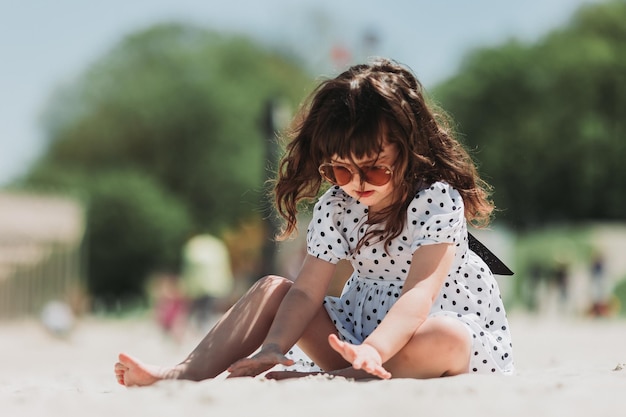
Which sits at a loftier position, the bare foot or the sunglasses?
the sunglasses

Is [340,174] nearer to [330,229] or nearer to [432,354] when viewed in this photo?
[330,229]

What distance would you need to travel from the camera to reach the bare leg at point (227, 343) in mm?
3137

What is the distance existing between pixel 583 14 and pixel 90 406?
36.1m

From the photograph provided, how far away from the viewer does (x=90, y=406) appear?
2.65 metres

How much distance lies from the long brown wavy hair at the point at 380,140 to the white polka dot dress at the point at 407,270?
0.27 feet

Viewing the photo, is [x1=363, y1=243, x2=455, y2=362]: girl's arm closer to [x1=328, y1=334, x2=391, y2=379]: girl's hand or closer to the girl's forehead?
[x1=328, y1=334, x2=391, y2=379]: girl's hand

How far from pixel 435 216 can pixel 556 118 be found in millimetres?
31669

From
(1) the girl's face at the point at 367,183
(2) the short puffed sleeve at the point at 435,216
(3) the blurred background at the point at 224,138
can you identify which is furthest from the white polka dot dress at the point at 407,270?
(3) the blurred background at the point at 224,138

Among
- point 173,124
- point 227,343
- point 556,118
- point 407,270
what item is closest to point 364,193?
point 407,270

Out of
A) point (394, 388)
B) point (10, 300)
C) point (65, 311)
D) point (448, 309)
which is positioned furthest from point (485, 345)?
point (10, 300)

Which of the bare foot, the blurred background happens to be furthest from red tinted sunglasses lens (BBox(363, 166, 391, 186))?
the blurred background

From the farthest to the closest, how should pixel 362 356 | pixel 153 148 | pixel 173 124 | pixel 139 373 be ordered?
pixel 153 148, pixel 173 124, pixel 139 373, pixel 362 356

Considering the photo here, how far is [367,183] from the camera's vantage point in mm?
3160

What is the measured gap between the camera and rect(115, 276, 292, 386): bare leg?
10.3ft
